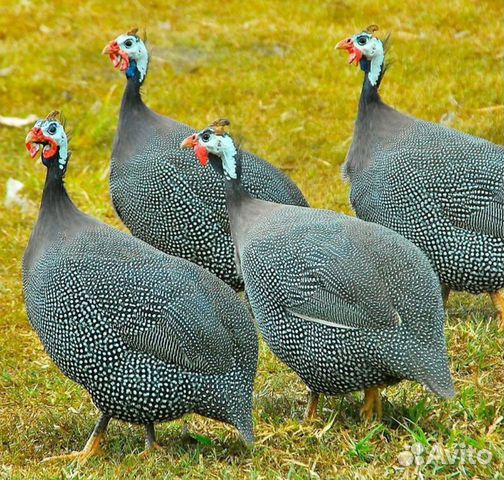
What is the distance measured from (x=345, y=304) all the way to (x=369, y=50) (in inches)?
81.8

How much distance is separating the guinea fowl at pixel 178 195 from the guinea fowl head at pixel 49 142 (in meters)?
1.13

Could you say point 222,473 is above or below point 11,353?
above

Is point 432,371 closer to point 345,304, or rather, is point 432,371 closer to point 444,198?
point 345,304

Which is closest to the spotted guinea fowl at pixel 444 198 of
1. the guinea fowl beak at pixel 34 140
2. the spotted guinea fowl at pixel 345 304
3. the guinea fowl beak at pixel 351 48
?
the guinea fowl beak at pixel 351 48

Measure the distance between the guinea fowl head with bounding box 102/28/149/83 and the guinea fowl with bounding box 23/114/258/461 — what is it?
189cm

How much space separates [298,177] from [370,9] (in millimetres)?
2951

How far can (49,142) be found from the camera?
447 centimetres

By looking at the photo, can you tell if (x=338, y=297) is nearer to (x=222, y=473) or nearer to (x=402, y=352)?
(x=402, y=352)

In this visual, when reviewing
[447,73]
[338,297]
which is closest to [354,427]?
[338,297]

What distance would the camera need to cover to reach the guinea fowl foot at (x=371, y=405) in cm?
418

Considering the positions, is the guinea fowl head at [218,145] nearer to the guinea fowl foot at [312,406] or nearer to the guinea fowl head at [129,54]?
the guinea fowl foot at [312,406]

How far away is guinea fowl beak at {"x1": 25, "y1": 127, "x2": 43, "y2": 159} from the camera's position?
4.43 m

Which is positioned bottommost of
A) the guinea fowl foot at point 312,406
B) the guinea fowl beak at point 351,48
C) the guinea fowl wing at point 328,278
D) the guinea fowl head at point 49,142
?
the guinea fowl foot at point 312,406

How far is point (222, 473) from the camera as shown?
3852 mm
